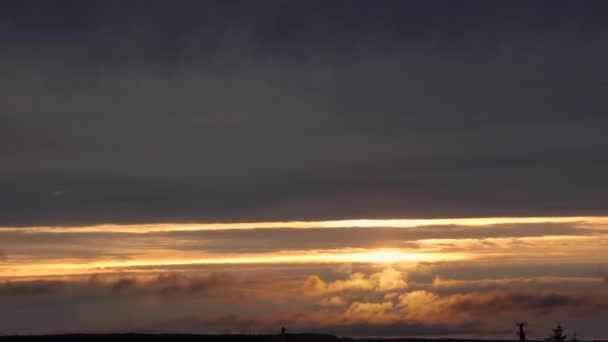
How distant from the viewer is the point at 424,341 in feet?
529

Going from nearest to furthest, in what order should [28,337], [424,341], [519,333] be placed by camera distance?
[519,333] < [424,341] < [28,337]

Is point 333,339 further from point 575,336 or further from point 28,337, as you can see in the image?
point 28,337

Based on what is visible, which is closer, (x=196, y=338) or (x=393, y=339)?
(x=393, y=339)

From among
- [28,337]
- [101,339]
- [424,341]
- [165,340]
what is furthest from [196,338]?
[424,341]

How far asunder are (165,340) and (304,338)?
82.5 feet

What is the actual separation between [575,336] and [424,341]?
26.8m

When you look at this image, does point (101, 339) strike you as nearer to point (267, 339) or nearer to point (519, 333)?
point (267, 339)

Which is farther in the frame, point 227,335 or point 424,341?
point 227,335

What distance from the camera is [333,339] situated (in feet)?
559

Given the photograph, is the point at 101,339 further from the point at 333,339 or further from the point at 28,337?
the point at 333,339

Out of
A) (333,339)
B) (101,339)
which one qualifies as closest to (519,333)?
(333,339)

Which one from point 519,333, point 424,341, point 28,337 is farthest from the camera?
point 28,337

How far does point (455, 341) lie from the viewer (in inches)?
6722

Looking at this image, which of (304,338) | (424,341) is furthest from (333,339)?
(424,341)
